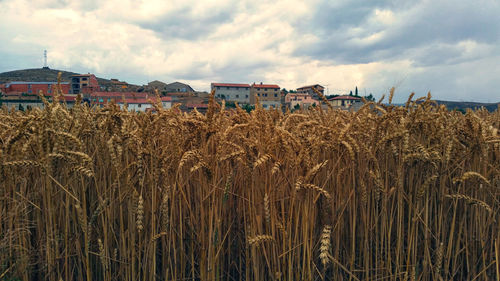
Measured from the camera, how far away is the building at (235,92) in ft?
253

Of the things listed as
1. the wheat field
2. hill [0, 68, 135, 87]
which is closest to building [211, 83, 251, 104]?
hill [0, 68, 135, 87]

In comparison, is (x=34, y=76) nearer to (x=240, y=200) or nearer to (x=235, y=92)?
(x=235, y=92)

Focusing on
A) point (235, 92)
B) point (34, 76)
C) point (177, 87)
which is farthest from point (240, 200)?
point (34, 76)

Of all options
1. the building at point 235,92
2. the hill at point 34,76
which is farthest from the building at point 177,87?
the building at point 235,92

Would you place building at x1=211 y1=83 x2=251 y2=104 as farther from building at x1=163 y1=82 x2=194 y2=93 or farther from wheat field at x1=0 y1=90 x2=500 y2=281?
wheat field at x1=0 y1=90 x2=500 y2=281

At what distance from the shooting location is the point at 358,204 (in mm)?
2707

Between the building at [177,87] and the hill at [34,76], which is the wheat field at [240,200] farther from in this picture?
the hill at [34,76]

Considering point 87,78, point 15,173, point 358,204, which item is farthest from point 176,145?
point 87,78

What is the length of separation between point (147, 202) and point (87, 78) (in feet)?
284

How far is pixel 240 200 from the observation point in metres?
2.71

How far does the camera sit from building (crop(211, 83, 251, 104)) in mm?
77000

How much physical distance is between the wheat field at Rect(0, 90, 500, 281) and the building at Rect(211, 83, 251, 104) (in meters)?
74.3

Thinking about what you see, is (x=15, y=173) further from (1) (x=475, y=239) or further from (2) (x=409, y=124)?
(1) (x=475, y=239)

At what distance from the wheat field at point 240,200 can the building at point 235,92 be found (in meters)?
74.3
